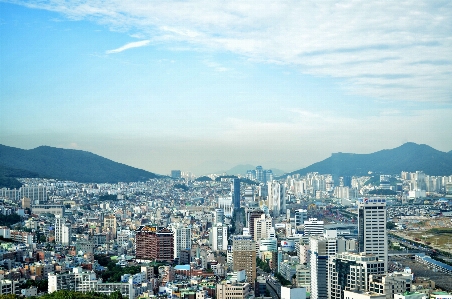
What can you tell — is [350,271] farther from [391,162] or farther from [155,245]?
[391,162]

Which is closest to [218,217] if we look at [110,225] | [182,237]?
[110,225]

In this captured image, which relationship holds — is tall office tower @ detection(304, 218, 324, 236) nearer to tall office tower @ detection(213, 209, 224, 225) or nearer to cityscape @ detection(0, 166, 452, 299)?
cityscape @ detection(0, 166, 452, 299)

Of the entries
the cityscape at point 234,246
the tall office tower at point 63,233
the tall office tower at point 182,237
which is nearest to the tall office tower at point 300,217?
the cityscape at point 234,246

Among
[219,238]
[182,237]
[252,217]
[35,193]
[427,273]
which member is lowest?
[427,273]

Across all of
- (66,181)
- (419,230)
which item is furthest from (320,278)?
(66,181)

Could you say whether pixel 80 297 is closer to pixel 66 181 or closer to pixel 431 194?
pixel 431 194

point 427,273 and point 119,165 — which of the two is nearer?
point 427,273
